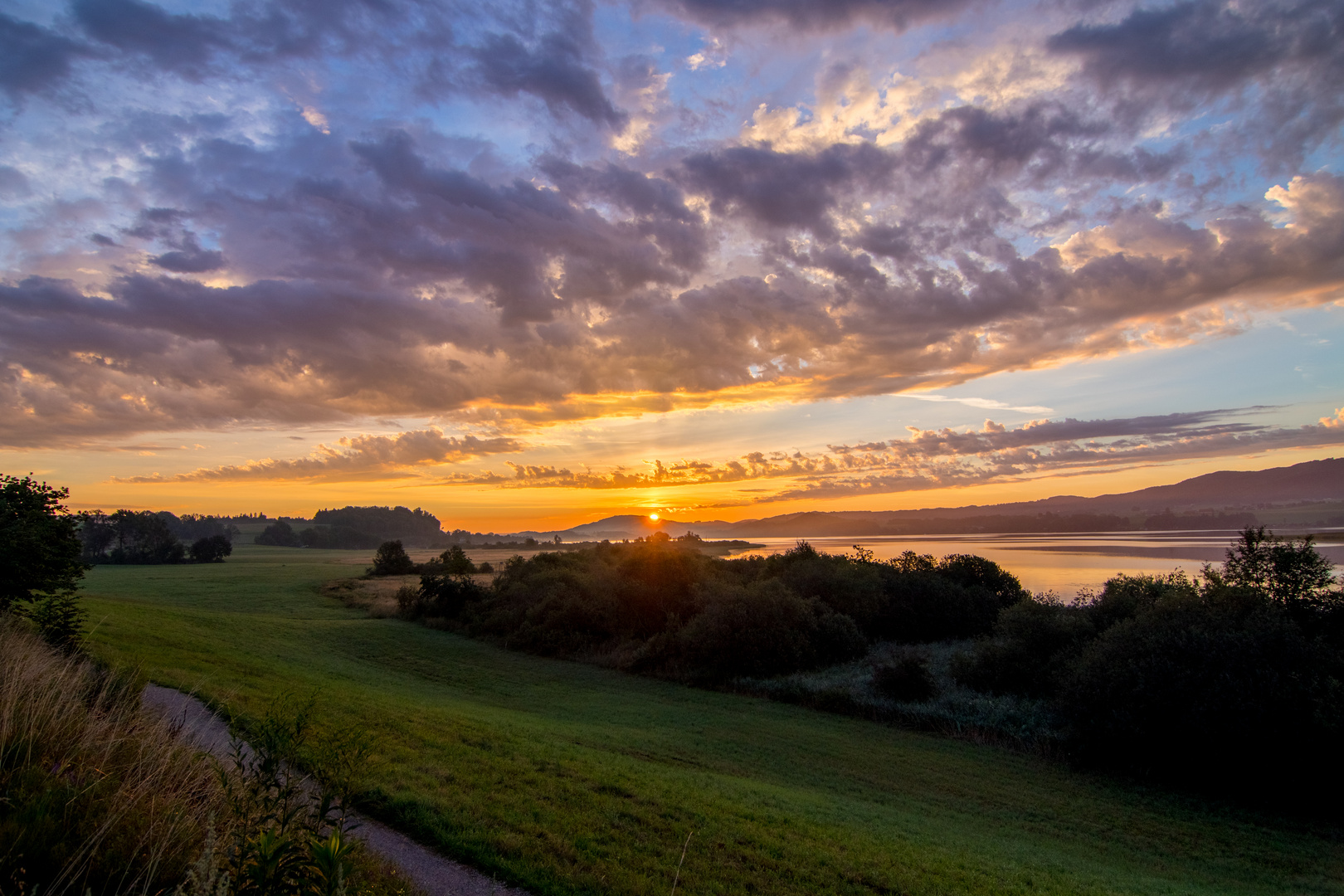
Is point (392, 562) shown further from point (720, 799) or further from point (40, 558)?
point (720, 799)

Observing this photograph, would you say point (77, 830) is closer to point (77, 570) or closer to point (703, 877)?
point (703, 877)

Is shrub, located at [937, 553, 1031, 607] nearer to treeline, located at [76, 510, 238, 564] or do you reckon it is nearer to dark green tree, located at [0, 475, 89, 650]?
dark green tree, located at [0, 475, 89, 650]

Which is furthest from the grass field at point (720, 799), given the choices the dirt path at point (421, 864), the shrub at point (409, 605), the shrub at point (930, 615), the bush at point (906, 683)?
the shrub at point (409, 605)

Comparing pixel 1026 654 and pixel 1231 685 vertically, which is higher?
pixel 1231 685

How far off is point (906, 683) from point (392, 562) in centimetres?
6577

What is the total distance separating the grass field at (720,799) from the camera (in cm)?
768

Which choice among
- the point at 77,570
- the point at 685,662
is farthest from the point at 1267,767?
the point at 77,570

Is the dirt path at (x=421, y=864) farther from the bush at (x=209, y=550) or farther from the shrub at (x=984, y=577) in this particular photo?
the bush at (x=209, y=550)

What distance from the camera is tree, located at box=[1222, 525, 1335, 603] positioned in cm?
1817

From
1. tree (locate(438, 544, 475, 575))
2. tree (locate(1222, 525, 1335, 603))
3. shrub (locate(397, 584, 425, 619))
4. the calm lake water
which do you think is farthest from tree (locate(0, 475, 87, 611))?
the calm lake water

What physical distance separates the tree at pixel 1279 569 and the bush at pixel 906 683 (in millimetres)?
9574

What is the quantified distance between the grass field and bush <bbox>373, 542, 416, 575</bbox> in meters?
49.6

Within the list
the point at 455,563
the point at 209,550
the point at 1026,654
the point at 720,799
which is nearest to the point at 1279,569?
the point at 1026,654

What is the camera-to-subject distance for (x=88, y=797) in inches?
182
